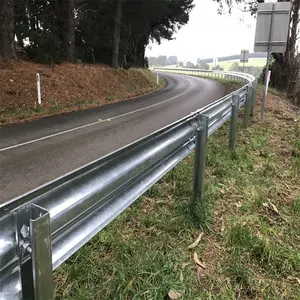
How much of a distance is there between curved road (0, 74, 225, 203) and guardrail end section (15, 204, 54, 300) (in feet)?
11.7

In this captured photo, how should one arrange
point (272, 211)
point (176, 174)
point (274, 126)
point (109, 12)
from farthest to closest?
1. point (109, 12)
2. point (274, 126)
3. point (176, 174)
4. point (272, 211)

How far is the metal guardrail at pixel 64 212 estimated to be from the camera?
148 cm

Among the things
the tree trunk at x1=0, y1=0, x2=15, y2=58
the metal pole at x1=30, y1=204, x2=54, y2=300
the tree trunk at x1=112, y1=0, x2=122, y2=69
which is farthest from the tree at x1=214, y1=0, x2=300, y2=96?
the metal pole at x1=30, y1=204, x2=54, y2=300

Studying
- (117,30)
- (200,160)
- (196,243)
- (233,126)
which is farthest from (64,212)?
(117,30)

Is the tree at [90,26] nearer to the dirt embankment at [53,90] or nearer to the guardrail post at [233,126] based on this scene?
the dirt embankment at [53,90]

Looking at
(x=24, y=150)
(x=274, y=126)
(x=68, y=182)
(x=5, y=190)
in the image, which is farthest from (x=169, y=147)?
(x=274, y=126)

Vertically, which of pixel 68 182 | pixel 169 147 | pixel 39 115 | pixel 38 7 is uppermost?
pixel 38 7

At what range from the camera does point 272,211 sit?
13.4 ft

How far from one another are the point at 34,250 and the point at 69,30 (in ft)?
66.9

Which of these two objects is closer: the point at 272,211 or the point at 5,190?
the point at 272,211

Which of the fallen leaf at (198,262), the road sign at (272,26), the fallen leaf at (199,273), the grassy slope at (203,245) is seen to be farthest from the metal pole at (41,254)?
the road sign at (272,26)

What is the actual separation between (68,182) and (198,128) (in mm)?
2285

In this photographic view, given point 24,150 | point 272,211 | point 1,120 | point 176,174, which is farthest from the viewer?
point 1,120

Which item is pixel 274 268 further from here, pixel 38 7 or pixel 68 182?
pixel 38 7
